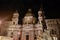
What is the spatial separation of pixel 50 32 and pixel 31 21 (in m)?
9.12

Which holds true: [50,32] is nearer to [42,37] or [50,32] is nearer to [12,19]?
[42,37]

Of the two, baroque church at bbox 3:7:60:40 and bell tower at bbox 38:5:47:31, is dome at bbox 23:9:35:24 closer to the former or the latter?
baroque church at bbox 3:7:60:40

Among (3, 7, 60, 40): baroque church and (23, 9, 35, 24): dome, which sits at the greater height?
(23, 9, 35, 24): dome

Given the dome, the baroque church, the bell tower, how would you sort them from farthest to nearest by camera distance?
the dome
the bell tower
the baroque church

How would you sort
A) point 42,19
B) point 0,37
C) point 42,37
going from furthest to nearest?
point 42,19 < point 0,37 < point 42,37

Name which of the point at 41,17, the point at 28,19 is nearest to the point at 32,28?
the point at 28,19

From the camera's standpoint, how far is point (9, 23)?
53.4 metres

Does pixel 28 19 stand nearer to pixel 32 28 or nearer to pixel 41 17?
pixel 32 28

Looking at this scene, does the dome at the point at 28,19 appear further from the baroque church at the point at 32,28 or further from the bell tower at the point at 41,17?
the bell tower at the point at 41,17

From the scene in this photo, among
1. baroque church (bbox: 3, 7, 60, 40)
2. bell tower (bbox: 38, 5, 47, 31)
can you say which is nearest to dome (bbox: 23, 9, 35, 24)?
baroque church (bbox: 3, 7, 60, 40)

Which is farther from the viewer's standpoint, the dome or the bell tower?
the dome

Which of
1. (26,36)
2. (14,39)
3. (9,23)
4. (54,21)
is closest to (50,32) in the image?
(54,21)

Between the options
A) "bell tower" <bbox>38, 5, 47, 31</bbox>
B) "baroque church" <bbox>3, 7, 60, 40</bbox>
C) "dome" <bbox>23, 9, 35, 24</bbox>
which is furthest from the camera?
"dome" <bbox>23, 9, 35, 24</bbox>

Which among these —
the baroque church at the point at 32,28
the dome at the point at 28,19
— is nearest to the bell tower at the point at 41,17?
the baroque church at the point at 32,28
